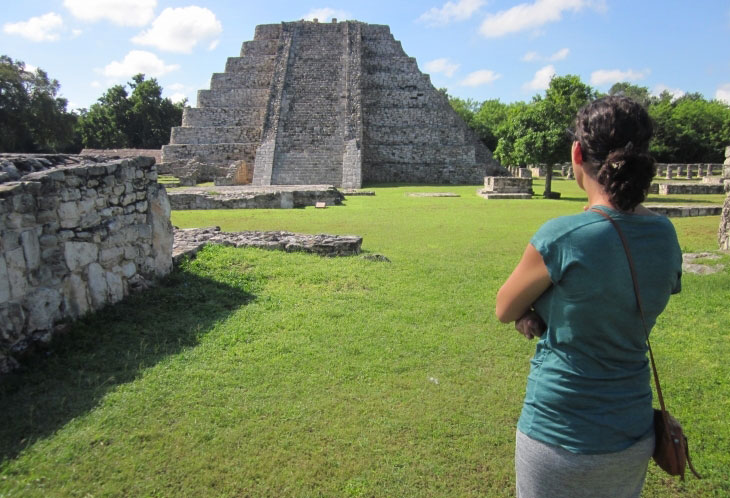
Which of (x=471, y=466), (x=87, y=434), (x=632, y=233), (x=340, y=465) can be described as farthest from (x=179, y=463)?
(x=632, y=233)

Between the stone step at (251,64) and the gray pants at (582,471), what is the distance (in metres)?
34.1

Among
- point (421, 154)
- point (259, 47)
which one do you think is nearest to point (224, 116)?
point (259, 47)

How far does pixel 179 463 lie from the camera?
287 cm

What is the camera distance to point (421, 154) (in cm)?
2881

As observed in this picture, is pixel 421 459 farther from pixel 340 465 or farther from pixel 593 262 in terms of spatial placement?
pixel 593 262

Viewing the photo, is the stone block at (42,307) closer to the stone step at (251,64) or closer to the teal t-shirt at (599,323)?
the teal t-shirt at (599,323)

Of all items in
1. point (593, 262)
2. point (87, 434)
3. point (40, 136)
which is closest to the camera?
point (593, 262)

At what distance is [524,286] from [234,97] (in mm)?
31983

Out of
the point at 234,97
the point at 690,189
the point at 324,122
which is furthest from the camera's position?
the point at 234,97

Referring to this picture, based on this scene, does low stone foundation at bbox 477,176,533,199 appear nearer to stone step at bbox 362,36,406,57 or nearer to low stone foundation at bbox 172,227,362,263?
low stone foundation at bbox 172,227,362,263

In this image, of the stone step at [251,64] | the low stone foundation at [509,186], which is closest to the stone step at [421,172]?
the low stone foundation at [509,186]

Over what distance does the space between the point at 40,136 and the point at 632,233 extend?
149 ft

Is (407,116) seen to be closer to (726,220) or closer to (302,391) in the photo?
(726,220)

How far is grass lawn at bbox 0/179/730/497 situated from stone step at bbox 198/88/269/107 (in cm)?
2624
